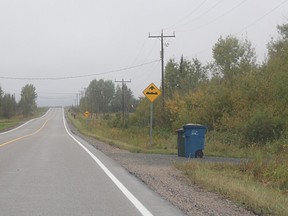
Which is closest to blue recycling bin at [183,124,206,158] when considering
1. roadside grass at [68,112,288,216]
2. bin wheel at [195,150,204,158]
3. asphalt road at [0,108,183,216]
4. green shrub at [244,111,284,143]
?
bin wheel at [195,150,204,158]

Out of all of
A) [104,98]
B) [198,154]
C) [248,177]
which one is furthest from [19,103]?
[248,177]

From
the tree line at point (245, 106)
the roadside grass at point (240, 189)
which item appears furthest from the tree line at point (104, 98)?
the roadside grass at point (240, 189)

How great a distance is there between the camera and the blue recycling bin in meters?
21.0

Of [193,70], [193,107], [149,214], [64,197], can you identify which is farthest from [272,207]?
[193,70]

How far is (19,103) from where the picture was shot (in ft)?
548

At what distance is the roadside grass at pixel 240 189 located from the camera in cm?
862

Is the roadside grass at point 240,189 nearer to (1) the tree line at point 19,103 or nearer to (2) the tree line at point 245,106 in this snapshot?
(2) the tree line at point 245,106

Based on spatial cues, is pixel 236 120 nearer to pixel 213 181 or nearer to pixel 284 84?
pixel 284 84

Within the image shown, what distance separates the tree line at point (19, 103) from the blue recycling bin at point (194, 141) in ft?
373

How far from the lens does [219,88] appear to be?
3638 centimetres

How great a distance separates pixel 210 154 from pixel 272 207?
14.6 m

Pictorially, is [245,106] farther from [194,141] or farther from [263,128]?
[194,141]

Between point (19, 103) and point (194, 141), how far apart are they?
153m

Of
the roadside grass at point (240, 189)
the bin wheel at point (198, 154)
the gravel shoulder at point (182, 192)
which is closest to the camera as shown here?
the gravel shoulder at point (182, 192)
